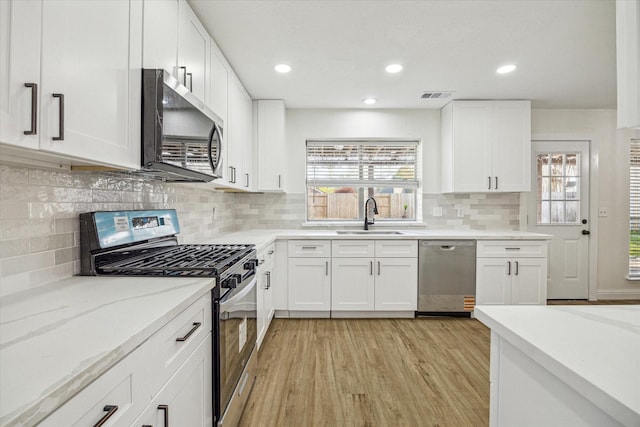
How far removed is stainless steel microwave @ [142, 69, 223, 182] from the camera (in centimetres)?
138

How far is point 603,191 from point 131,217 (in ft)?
16.7

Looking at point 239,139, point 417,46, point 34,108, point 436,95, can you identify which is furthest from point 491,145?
point 34,108

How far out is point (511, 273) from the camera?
11.4ft

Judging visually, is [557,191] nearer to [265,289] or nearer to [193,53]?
[265,289]

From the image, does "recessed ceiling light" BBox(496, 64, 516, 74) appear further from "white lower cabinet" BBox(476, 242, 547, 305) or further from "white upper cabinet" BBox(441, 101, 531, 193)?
"white lower cabinet" BBox(476, 242, 547, 305)

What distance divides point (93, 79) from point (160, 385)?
97cm

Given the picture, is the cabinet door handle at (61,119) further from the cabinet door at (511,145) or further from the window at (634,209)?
the window at (634,209)

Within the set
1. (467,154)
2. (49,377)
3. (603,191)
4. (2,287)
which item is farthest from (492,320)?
(603,191)

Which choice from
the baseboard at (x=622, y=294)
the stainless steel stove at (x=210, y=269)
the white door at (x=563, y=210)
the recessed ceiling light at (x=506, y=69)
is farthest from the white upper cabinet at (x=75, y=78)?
the baseboard at (x=622, y=294)

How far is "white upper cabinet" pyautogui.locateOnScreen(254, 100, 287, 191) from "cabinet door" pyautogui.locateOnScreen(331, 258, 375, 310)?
1114 mm

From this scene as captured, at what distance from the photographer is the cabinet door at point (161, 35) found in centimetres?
143

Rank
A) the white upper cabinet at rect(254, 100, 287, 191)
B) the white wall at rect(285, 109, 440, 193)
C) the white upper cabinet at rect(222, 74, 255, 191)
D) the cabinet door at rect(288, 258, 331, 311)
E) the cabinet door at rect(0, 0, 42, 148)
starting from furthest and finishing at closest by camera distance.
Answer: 1. the white wall at rect(285, 109, 440, 193)
2. the white upper cabinet at rect(254, 100, 287, 191)
3. the cabinet door at rect(288, 258, 331, 311)
4. the white upper cabinet at rect(222, 74, 255, 191)
5. the cabinet door at rect(0, 0, 42, 148)

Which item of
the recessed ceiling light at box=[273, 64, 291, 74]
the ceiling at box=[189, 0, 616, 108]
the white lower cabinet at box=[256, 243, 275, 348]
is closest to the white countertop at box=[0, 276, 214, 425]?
A: the white lower cabinet at box=[256, 243, 275, 348]

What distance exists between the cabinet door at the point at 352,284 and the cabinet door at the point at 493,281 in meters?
1.12
